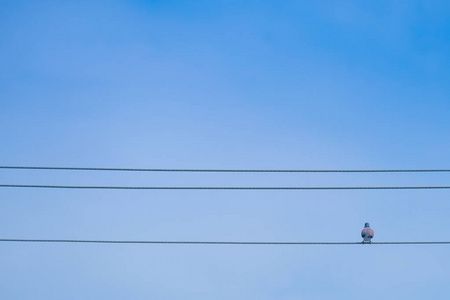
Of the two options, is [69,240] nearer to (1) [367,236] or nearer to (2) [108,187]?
(2) [108,187]

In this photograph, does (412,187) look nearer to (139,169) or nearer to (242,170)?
(242,170)

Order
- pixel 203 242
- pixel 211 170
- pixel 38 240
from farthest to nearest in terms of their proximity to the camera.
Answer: pixel 38 240, pixel 203 242, pixel 211 170

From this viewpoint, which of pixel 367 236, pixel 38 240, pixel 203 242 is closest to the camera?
pixel 203 242

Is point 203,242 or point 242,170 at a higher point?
point 242,170

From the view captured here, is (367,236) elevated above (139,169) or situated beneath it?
elevated above

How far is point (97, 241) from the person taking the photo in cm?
1461

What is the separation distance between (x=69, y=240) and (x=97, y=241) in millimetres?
857

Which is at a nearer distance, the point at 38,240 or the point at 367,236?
the point at 38,240

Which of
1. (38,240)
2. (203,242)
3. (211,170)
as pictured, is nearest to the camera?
(211,170)

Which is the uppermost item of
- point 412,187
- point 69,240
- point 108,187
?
point 412,187

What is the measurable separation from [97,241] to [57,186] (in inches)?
71.8

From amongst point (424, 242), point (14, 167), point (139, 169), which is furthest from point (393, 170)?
point (14, 167)

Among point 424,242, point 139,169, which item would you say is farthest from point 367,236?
point 139,169

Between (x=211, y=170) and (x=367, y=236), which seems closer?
(x=211, y=170)
